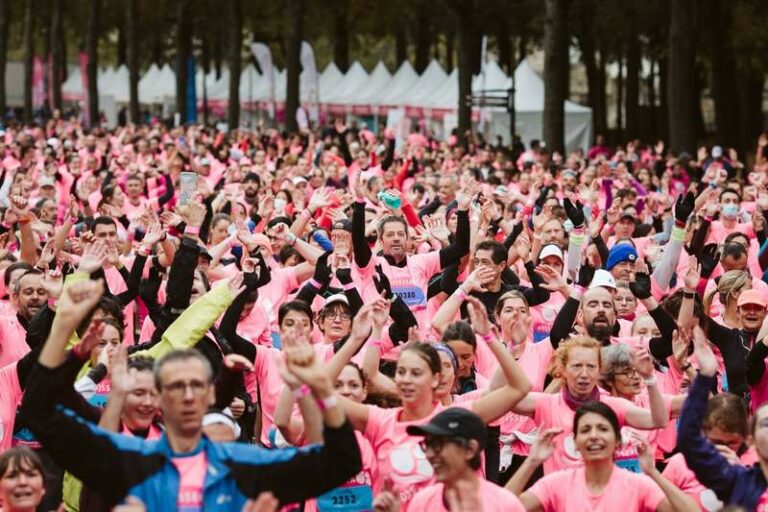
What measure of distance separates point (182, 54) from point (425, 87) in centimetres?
978

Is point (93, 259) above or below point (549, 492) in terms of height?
above

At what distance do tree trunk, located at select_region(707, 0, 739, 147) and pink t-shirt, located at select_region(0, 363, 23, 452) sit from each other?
3017 cm

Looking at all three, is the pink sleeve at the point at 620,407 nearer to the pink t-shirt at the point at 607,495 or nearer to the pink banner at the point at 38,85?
the pink t-shirt at the point at 607,495

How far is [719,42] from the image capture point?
3672 centimetres

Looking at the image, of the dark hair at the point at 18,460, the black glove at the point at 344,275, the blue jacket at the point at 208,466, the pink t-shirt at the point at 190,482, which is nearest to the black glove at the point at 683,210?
the black glove at the point at 344,275

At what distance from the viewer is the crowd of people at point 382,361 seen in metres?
5.67

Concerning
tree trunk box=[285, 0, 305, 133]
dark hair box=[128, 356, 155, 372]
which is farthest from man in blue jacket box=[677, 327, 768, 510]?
tree trunk box=[285, 0, 305, 133]

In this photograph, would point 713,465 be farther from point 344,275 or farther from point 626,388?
point 344,275

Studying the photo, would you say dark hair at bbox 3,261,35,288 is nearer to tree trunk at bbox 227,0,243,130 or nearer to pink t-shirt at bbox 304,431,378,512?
pink t-shirt at bbox 304,431,378,512

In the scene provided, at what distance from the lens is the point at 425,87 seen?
46.5 m

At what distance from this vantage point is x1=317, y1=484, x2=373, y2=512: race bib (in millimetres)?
7707

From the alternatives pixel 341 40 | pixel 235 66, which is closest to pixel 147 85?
pixel 341 40

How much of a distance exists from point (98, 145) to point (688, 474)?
78.9ft

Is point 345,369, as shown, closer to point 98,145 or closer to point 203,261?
point 203,261
